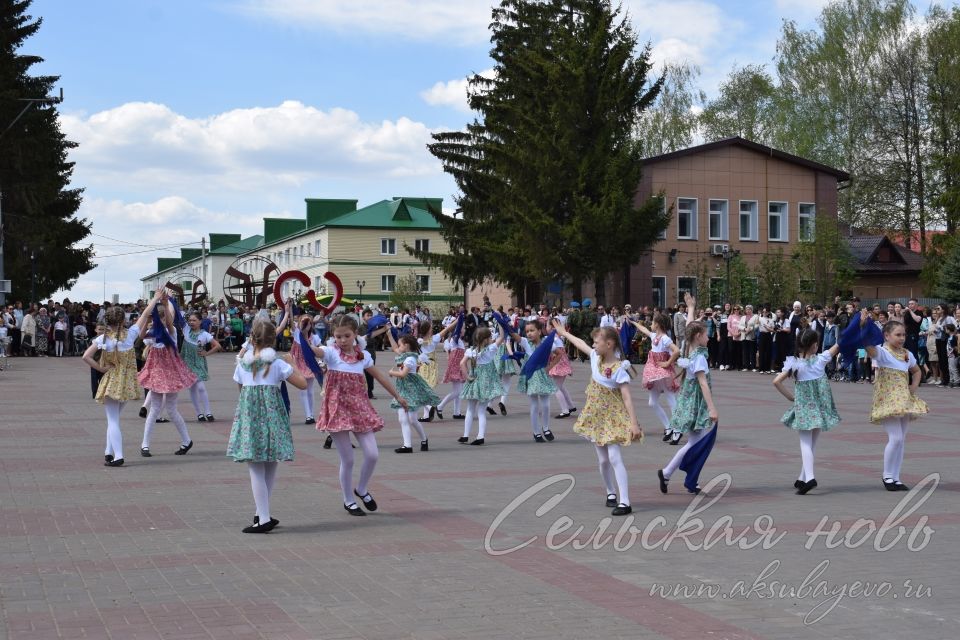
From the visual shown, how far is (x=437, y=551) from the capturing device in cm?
788

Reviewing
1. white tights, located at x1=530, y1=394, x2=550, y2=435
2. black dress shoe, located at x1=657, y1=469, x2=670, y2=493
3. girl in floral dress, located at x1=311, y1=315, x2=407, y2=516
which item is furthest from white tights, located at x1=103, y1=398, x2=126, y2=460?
black dress shoe, located at x1=657, y1=469, x2=670, y2=493

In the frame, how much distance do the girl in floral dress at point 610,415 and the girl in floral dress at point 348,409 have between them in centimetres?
172

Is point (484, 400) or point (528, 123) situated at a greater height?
point (528, 123)

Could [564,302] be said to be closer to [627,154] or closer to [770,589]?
[627,154]

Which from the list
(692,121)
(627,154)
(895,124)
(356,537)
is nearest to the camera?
(356,537)

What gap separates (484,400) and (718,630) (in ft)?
30.1

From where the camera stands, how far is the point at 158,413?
45.2 ft

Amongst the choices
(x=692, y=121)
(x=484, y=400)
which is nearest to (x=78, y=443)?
(x=484, y=400)

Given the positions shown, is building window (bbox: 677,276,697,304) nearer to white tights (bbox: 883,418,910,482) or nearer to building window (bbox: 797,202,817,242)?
building window (bbox: 797,202,817,242)

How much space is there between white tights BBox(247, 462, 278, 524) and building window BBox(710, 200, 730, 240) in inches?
1626

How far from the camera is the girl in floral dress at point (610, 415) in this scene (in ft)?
31.1

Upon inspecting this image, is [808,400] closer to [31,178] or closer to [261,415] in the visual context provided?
[261,415]

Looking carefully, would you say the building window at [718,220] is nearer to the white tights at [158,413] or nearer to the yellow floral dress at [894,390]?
the white tights at [158,413]

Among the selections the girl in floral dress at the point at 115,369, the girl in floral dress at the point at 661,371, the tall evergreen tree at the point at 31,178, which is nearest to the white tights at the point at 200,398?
the girl in floral dress at the point at 115,369
